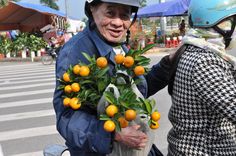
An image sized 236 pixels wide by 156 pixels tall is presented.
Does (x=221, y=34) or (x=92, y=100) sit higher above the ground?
(x=221, y=34)

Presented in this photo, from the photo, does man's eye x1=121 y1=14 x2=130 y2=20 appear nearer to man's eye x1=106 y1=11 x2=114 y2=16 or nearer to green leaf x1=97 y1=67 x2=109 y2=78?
man's eye x1=106 y1=11 x2=114 y2=16

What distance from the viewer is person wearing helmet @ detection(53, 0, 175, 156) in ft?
5.08

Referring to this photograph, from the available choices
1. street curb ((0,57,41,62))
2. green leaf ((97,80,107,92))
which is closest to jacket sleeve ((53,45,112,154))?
green leaf ((97,80,107,92))

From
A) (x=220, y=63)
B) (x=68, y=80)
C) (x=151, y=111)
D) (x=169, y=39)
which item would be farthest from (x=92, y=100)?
(x=169, y=39)

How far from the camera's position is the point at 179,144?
5.84 feet

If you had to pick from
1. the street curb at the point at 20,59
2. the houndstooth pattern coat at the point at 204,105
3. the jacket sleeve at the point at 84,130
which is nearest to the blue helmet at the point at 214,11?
the houndstooth pattern coat at the point at 204,105

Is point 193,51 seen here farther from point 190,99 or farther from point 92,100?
point 92,100

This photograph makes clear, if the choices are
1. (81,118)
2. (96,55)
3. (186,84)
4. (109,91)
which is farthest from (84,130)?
(186,84)

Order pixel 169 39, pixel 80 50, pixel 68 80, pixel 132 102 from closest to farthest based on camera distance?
pixel 132 102 → pixel 68 80 → pixel 80 50 → pixel 169 39

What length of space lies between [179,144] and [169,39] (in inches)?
816

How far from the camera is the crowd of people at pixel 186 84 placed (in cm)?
156

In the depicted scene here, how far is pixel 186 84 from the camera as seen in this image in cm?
170

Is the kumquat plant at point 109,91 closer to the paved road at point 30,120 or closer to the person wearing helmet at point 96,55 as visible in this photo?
the person wearing helmet at point 96,55

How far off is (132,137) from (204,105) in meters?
0.37
